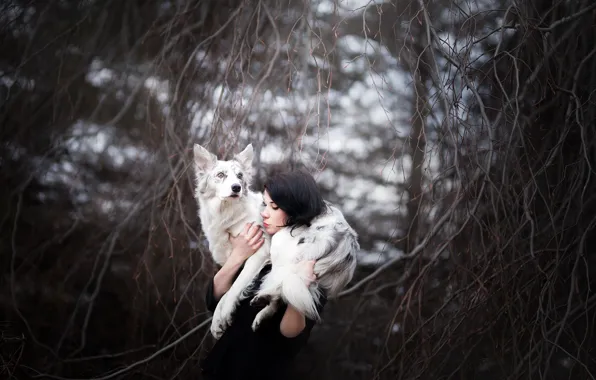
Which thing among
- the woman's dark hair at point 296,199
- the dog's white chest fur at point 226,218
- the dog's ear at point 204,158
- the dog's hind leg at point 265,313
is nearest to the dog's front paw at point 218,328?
the dog's hind leg at point 265,313

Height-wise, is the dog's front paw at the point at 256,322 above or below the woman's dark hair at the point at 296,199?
below

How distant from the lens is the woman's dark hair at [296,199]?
1.91 metres

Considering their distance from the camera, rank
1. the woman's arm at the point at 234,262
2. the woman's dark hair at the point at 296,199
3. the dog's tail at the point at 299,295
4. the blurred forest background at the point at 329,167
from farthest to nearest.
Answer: the blurred forest background at the point at 329,167 < the woman's arm at the point at 234,262 < the woman's dark hair at the point at 296,199 < the dog's tail at the point at 299,295

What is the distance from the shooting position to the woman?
188cm

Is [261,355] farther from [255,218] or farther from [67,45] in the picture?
[67,45]

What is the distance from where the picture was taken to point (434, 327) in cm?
230

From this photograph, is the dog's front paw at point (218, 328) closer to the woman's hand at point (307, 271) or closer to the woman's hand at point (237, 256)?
the woman's hand at point (237, 256)

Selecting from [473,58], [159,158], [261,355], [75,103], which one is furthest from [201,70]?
[261,355]

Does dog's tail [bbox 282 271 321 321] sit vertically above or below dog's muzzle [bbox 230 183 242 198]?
below

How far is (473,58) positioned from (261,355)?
136 centimetres

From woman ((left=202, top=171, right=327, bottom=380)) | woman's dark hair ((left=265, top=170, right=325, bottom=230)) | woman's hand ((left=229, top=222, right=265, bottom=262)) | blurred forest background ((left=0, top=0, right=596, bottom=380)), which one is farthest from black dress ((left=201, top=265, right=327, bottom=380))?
blurred forest background ((left=0, top=0, right=596, bottom=380))

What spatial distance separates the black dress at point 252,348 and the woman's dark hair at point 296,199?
220 millimetres

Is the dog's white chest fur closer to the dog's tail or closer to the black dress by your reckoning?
the black dress

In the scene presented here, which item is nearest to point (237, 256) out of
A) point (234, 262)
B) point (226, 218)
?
point (234, 262)
